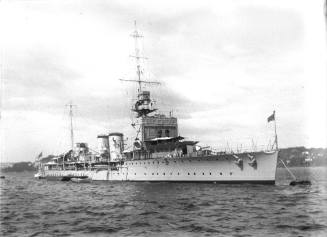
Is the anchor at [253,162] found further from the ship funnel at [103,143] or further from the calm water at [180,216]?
the ship funnel at [103,143]

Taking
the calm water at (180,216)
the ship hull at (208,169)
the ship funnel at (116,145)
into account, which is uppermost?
the ship funnel at (116,145)

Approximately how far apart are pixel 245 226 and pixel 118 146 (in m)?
40.9

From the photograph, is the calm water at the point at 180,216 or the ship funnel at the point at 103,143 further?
the ship funnel at the point at 103,143

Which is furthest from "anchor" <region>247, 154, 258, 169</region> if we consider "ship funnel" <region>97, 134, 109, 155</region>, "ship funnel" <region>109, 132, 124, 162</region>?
"ship funnel" <region>97, 134, 109, 155</region>

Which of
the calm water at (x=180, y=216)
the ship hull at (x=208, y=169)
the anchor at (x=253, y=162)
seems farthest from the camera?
the anchor at (x=253, y=162)

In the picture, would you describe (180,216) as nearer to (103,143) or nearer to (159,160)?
(159,160)

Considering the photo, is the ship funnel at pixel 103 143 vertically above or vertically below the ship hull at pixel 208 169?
above

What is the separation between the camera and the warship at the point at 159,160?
119 ft

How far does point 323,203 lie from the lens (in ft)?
79.2

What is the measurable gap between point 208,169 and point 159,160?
6.76 m

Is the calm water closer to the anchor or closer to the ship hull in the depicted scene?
the ship hull

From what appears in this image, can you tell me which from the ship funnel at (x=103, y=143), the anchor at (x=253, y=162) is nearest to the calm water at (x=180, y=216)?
the anchor at (x=253, y=162)

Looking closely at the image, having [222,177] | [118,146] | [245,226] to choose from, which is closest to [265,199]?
[245,226]

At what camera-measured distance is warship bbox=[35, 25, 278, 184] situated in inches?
1426
